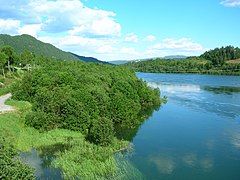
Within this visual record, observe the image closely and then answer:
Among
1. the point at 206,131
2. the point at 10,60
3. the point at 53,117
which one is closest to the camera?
the point at 53,117

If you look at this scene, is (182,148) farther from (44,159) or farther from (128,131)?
(44,159)

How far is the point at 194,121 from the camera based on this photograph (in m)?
71.2

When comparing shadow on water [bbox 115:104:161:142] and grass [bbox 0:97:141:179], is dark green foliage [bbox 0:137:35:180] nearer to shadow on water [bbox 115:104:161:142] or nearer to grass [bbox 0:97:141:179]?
grass [bbox 0:97:141:179]

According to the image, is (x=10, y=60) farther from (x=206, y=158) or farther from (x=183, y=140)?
(x=206, y=158)

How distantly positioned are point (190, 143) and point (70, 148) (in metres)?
18.8

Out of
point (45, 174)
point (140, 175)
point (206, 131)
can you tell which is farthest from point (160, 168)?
point (206, 131)

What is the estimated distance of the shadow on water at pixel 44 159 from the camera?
37025 millimetres

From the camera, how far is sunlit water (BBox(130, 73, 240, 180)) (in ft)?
138

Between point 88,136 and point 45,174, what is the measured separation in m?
11.8

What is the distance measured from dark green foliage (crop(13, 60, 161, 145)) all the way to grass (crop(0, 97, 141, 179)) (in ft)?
5.04

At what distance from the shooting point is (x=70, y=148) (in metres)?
43.8

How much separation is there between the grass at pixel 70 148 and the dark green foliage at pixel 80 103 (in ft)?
5.04

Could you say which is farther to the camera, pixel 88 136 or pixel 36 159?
pixel 88 136

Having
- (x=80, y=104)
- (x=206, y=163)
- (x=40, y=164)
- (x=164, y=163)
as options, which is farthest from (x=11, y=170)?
(x=80, y=104)
